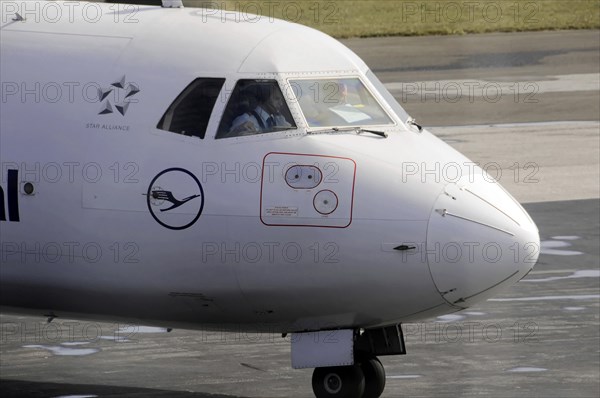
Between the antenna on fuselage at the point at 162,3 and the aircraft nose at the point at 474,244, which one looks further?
the antenna on fuselage at the point at 162,3

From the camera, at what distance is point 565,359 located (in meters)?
13.9

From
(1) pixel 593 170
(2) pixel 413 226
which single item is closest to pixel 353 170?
(2) pixel 413 226

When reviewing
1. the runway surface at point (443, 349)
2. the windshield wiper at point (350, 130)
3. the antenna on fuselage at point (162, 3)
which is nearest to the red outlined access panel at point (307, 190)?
the windshield wiper at point (350, 130)

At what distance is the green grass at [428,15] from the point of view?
40406 mm

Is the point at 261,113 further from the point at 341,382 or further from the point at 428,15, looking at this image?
the point at 428,15

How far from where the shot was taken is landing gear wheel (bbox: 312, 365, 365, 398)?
11086 millimetres

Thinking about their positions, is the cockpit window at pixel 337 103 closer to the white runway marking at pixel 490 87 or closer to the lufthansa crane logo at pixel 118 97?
the lufthansa crane logo at pixel 118 97

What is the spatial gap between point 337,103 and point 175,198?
1.56 m

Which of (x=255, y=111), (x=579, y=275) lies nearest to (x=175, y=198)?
(x=255, y=111)

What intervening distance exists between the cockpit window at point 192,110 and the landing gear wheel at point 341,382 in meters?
2.29

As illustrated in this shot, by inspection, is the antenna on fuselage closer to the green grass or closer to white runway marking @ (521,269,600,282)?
white runway marking @ (521,269,600,282)

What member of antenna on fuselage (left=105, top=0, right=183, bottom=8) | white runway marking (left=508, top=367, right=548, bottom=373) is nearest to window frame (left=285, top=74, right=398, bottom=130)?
antenna on fuselage (left=105, top=0, right=183, bottom=8)

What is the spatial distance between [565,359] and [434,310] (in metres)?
3.72

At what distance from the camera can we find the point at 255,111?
10.8m
